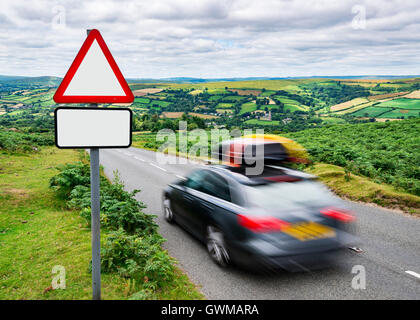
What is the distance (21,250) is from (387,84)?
114 m

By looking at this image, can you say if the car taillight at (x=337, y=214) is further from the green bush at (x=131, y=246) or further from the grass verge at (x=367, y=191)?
the grass verge at (x=367, y=191)

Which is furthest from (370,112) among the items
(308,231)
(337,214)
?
(308,231)

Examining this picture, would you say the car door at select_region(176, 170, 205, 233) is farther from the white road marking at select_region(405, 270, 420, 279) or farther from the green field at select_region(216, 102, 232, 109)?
the green field at select_region(216, 102, 232, 109)

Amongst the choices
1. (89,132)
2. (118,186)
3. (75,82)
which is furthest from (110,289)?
(118,186)

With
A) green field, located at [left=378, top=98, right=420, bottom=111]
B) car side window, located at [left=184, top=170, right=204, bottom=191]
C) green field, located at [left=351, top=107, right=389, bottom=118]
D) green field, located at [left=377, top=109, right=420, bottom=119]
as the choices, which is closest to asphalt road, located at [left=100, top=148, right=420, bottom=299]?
car side window, located at [left=184, top=170, right=204, bottom=191]

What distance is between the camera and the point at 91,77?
298cm

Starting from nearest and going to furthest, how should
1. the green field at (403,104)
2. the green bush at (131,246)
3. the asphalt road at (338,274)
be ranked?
the asphalt road at (338,274)
the green bush at (131,246)
the green field at (403,104)

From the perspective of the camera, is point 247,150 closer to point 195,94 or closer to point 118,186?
point 118,186

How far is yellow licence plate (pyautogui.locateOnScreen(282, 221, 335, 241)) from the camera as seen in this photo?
14.3ft

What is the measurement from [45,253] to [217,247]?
9.89ft

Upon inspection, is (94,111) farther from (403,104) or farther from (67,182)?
(403,104)

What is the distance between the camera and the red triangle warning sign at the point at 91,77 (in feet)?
9.57

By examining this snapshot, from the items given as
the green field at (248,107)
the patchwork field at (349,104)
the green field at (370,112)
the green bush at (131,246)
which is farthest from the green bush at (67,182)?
the patchwork field at (349,104)

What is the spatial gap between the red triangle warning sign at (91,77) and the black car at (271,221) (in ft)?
8.61
